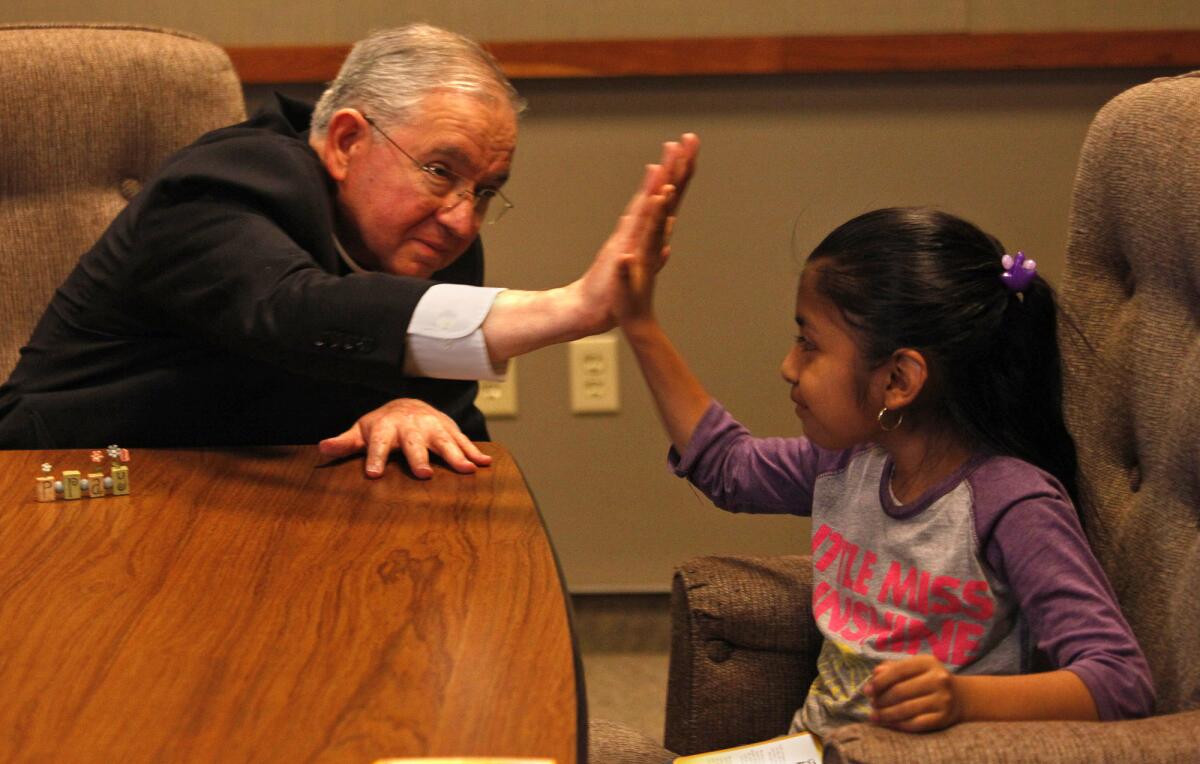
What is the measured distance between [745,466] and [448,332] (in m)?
0.37

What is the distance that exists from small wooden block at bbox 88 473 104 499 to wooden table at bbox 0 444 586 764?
0.02 metres

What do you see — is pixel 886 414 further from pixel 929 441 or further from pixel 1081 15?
pixel 1081 15

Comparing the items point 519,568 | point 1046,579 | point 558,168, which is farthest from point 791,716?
point 558,168

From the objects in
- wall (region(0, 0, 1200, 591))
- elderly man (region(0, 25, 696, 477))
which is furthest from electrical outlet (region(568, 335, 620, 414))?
elderly man (region(0, 25, 696, 477))

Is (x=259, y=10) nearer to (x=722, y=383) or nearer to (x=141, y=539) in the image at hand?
(x=722, y=383)

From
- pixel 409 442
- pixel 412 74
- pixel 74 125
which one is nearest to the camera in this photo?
pixel 409 442

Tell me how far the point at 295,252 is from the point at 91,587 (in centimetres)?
44

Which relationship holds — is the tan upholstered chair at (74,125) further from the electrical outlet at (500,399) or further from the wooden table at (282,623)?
the electrical outlet at (500,399)

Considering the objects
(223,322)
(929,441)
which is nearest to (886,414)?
(929,441)

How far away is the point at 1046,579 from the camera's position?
3.60 ft

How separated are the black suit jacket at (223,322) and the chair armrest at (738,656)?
39cm

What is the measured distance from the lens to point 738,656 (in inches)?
53.4

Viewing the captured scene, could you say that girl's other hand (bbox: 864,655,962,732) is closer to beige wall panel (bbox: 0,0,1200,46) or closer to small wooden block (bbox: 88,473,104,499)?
small wooden block (bbox: 88,473,104,499)

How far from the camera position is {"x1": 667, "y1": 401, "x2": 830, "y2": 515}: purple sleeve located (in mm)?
1395
